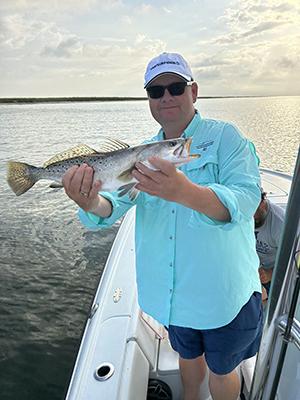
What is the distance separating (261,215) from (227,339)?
2.26 m

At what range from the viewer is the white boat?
8.82 ft

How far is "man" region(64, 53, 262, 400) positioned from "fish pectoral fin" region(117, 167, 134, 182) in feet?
0.52

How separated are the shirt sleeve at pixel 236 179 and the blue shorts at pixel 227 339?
2.09 feet

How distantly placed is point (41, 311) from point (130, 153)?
5.25 metres

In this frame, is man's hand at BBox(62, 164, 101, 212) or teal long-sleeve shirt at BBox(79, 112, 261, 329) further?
man's hand at BBox(62, 164, 101, 212)

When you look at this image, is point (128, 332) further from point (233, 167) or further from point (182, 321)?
point (233, 167)

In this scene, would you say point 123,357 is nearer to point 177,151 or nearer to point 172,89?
point 177,151

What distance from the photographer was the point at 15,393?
4.93 meters

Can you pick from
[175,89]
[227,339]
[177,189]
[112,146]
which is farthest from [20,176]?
[227,339]

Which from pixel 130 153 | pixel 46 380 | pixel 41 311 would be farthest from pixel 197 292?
pixel 41 311

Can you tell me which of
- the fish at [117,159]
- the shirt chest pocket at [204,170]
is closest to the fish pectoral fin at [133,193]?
the fish at [117,159]

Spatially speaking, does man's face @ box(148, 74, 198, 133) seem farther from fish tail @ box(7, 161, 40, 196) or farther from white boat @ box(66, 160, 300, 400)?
white boat @ box(66, 160, 300, 400)

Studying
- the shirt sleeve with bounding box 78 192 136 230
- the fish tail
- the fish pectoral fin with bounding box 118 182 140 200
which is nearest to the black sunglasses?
the fish pectoral fin with bounding box 118 182 140 200

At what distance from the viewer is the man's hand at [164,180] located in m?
1.71
